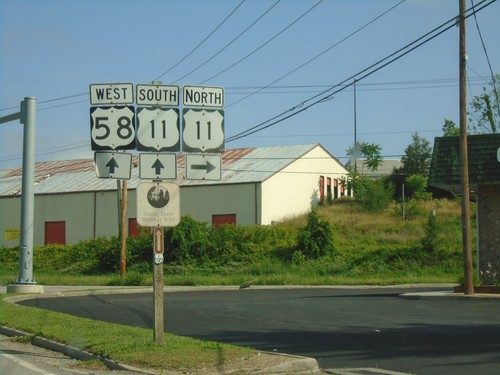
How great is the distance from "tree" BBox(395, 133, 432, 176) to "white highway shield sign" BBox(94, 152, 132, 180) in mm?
72509

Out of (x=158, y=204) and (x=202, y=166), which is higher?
(x=202, y=166)

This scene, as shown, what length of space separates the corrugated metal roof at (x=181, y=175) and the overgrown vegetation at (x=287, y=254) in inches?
182

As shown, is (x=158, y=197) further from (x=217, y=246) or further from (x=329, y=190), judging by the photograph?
(x=329, y=190)

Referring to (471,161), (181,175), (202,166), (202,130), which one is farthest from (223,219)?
(202,166)

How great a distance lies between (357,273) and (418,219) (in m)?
15.0

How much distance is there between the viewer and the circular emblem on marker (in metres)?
11.6

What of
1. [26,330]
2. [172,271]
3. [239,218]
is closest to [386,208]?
[239,218]

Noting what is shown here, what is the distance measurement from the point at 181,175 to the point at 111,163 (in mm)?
40787

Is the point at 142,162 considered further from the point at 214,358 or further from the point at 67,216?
the point at 67,216

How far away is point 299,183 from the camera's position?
195 ft

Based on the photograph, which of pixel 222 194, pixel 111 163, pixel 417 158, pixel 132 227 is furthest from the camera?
pixel 417 158

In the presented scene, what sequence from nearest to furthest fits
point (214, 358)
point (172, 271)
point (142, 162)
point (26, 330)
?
point (214, 358) → point (142, 162) → point (26, 330) → point (172, 271)

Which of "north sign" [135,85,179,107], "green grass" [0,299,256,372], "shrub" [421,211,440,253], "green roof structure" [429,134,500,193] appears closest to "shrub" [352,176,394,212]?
"shrub" [421,211,440,253]

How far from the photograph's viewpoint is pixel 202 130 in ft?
39.0
